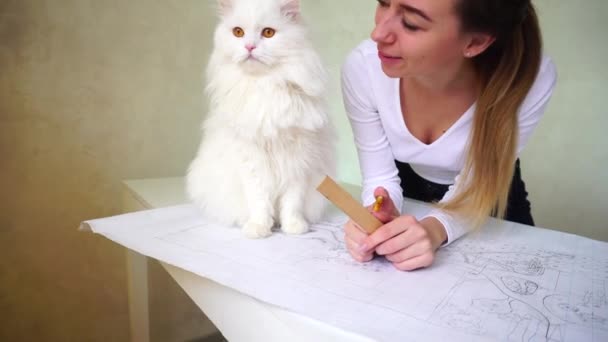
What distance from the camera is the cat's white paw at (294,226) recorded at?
2.35 feet

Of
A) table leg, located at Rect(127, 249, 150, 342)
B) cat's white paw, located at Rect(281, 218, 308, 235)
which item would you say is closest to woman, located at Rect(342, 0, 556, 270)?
cat's white paw, located at Rect(281, 218, 308, 235)

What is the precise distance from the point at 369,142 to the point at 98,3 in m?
0.83

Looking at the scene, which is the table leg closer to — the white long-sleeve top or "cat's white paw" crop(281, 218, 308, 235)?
"cat's white paw" crop(281, 218, 308, 235)

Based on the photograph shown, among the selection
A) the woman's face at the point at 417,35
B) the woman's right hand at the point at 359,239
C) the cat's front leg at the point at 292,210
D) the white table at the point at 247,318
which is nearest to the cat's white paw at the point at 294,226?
the cat's front leg at the point at 292,210

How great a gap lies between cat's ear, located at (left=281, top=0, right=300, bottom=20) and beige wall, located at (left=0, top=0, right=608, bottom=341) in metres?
0.07

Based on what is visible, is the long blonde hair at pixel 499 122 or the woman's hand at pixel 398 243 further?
the long blonde hair at pixel 499 122

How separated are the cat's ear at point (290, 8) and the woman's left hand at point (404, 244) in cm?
44

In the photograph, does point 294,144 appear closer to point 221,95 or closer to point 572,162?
point 221,95

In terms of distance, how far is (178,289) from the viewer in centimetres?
127

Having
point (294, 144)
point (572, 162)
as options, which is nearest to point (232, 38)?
point (294, 144)

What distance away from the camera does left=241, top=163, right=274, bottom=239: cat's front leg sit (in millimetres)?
701

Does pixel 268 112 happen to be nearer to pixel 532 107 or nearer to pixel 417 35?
pixel 417 35

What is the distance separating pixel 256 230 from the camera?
0.69 m

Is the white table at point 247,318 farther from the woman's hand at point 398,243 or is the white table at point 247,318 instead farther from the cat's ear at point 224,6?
the cat's ear at point 224,6
